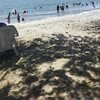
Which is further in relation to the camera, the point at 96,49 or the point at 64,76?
the point at 96,49

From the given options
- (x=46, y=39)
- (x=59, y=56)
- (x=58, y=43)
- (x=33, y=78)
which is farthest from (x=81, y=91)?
(x=46, y=39)

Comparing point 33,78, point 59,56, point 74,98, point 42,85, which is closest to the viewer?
point 74,98

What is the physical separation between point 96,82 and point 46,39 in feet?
23.0

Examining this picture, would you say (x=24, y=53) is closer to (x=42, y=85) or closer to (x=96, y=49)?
(x=96, y=49)

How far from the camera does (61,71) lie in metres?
10.9

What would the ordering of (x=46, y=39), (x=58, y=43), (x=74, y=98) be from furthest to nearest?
(x=46, y=39) → (x=58, y=43) → (x=74, y=98)

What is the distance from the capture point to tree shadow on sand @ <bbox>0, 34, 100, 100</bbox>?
9406 millimetres

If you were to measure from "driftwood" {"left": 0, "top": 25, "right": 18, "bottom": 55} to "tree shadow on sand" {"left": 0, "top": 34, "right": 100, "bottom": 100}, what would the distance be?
0.62 meters

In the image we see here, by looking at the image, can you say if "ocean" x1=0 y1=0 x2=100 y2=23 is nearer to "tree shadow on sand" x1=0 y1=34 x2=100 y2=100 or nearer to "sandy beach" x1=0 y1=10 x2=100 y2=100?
"tree shadow on sand" x1=0 y1=34 x2=100 y2=100

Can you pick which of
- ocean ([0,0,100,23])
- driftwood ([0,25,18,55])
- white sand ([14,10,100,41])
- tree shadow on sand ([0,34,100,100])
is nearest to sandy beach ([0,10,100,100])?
tree shadow on sand ([0,34,100,100])

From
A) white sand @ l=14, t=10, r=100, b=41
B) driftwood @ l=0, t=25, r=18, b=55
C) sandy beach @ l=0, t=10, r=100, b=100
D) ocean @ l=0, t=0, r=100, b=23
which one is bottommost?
ocean @ l=0, t=0, r=100, b=23

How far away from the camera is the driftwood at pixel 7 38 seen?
13062mm

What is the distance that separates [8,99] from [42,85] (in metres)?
1.08

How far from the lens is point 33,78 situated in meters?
10.7
